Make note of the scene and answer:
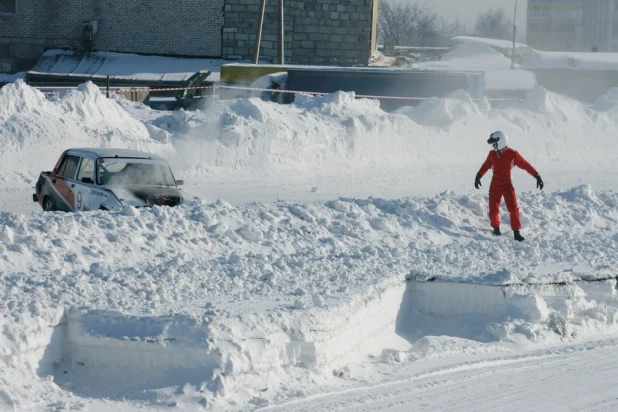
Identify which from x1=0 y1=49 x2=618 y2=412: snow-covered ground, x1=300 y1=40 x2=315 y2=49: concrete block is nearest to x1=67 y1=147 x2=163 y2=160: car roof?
x1=0 y1=49 x2=618 y2=412: snow-covered ground

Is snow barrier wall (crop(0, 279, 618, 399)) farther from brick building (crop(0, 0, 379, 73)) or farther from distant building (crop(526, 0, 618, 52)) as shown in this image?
distant building (crop(526, 0, 618, 52))

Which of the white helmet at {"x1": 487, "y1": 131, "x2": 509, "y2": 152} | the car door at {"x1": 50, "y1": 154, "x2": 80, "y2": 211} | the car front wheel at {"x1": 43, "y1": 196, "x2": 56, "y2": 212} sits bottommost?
the car front wheel at {"x1": 43, "y1": 196, "x2": 56, "y2": 212}

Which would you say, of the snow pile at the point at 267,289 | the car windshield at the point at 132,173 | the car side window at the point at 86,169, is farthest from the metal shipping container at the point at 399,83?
the car side window at the point at 86,169

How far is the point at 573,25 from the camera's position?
437 ft

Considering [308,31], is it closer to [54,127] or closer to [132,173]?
[54,127]

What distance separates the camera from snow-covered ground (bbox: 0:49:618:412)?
25.2 ft

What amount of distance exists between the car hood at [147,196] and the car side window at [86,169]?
0.65m

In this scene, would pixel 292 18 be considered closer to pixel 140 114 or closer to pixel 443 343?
pixel 140 114

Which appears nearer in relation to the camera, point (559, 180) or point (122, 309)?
point (122, 309)

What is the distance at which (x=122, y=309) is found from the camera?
27.4ft

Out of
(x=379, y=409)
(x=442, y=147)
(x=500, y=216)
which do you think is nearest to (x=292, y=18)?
(x=442, y=147)

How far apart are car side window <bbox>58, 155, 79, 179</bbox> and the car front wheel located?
16.0 inches

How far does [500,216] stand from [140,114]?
37.6 feet

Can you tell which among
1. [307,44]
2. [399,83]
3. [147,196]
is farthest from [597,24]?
[147,196]
